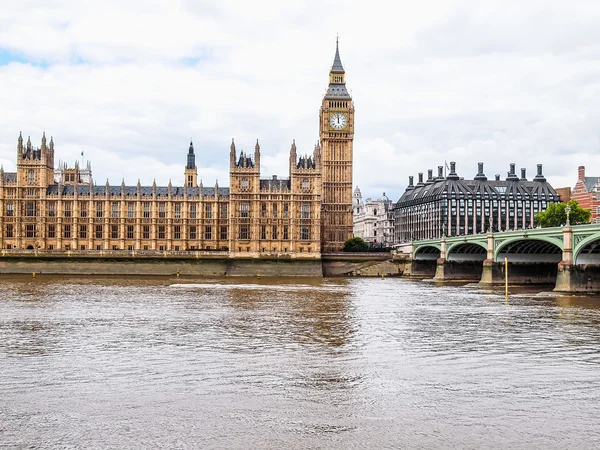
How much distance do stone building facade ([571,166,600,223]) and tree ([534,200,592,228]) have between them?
643 cm

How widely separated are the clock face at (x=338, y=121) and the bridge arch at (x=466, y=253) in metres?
42.9

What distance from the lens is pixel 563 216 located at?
119 metres

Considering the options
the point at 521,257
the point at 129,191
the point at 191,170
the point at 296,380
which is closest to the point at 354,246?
the point at 129,191

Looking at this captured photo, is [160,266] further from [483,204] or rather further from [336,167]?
[483,204]

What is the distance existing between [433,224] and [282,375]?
140595 millimetres

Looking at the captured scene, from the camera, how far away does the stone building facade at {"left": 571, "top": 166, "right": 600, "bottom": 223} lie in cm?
12519

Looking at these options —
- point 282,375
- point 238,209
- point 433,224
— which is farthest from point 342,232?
point 282,375

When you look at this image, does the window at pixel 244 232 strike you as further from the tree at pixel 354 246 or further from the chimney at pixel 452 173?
the chimney at pixel 452 173

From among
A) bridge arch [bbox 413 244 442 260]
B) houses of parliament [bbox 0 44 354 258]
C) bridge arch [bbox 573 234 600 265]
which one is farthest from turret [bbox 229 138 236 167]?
bridge arch [bbox 573 234 600 265]

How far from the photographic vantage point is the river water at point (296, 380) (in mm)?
17750

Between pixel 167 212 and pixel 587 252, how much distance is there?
2949 inches

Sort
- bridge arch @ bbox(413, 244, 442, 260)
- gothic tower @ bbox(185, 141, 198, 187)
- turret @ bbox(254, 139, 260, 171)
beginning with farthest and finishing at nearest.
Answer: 1. gothic tower @ bbox(185, 141, 198, 187)
2. turret @ bbox(254, 139, 260, 171)
3. bridge arch @ bbox(413, 244, 442, 260)

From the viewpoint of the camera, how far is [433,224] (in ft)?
531

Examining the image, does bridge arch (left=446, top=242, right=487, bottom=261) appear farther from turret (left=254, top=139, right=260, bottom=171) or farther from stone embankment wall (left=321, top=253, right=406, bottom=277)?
turret (left=254, top=139, right=260, bottom=171)
